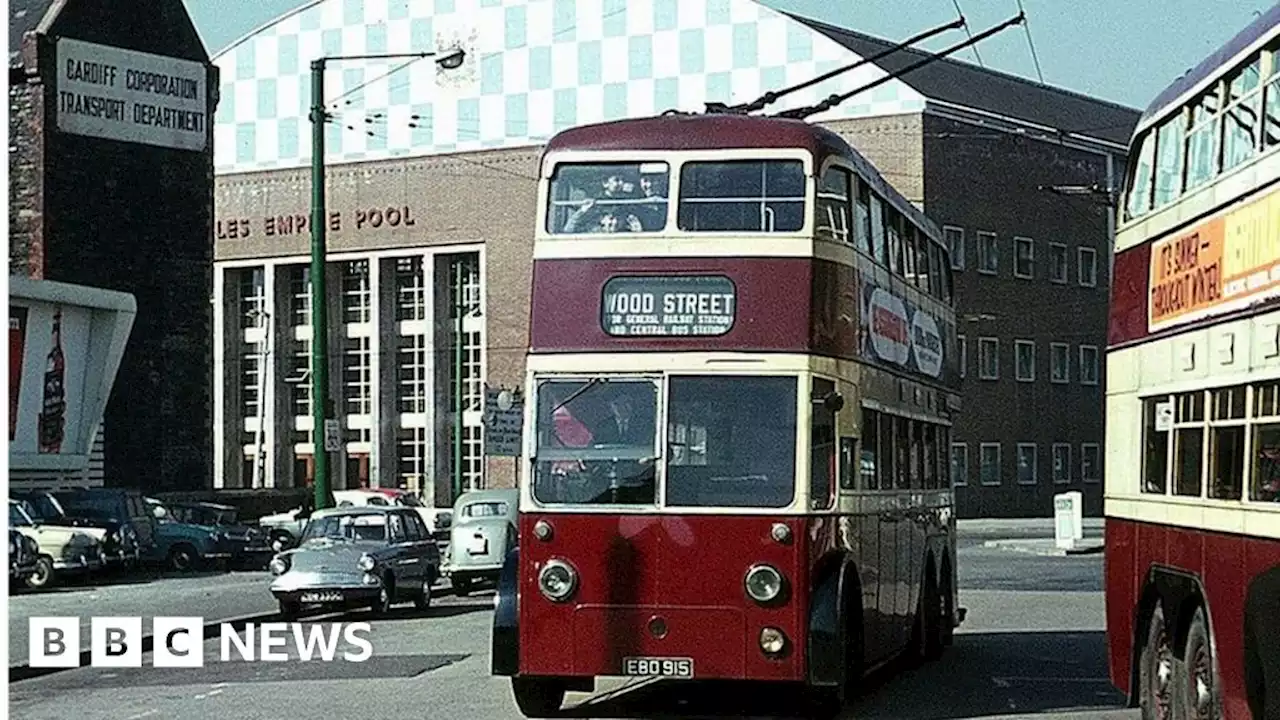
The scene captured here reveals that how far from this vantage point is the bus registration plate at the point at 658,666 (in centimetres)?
1516

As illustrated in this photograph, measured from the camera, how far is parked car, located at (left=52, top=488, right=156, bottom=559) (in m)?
39.8

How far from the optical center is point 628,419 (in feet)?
50.4

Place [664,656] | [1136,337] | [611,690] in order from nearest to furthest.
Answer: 1. [1136,337]
2. [664,656]
3. [611,690]

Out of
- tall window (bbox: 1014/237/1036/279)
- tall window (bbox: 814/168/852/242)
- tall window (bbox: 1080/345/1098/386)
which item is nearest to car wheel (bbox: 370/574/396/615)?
tall window (bbox: 814/168/852/242)

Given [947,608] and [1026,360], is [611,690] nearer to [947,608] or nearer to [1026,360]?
[947,608]

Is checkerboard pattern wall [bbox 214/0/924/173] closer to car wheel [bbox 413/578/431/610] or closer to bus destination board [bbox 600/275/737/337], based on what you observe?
car wheel [bbox 413/578/431/610]

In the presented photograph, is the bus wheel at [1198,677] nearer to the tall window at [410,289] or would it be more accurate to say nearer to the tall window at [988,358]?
the tall window at [988,358]

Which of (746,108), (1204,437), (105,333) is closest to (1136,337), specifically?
(1204,437)

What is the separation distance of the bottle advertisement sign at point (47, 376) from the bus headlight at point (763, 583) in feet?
102

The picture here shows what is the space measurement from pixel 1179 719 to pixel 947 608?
9.79 metres

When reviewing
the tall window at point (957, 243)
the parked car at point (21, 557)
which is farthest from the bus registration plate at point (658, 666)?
the tall window at point (957, 243)

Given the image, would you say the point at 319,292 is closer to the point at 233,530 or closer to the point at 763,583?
the point at 233,530

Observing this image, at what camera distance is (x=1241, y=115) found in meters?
11.7

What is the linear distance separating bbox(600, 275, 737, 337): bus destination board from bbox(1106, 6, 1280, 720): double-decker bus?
2520mm
